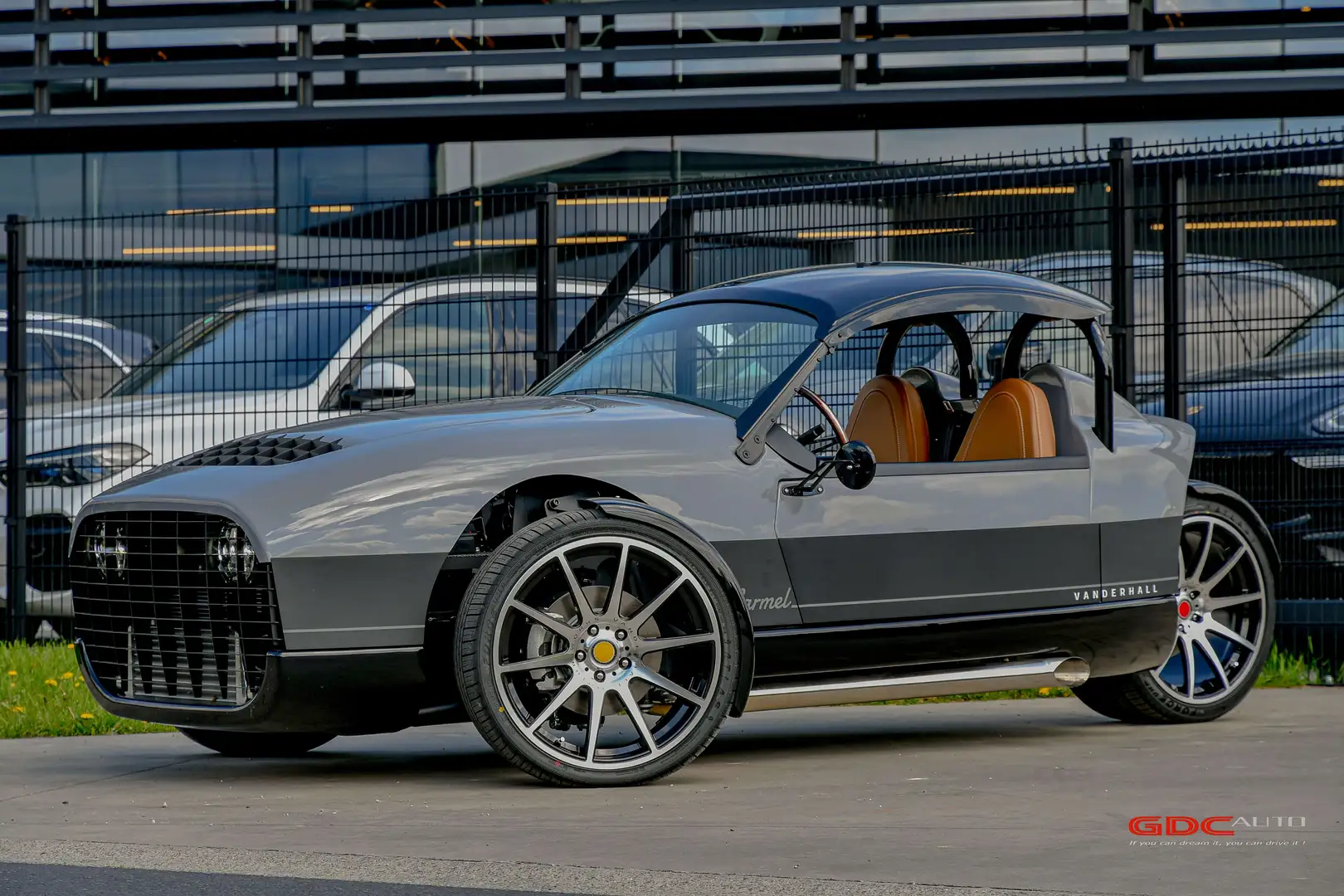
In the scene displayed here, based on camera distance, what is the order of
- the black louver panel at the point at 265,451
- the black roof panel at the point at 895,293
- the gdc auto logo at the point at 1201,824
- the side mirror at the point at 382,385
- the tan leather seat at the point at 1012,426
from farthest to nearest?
1. the side mirror at the point at 382,385
2. the tan leather seat at the point at 1012,426
3. the black roof panel at the point at 895,293
4. the black louver panel at the point at 265,451
5. the gdc auto logo at the point at 1201,824

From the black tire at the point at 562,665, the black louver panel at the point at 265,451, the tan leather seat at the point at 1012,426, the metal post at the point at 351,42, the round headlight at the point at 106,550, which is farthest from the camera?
the metal post at the point at 351,42

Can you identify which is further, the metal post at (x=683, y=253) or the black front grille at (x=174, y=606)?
the metal post at (x=683, y=253)

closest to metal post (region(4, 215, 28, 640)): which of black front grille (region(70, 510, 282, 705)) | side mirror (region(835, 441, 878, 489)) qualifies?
black front grille (region(70, 510, 282, 705))

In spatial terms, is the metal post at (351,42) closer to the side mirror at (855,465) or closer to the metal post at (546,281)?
the metal post at (546,281)

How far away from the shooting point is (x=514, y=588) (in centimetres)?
568

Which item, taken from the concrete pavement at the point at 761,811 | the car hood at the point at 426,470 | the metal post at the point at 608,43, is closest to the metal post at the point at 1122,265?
the concrete pavement at the point at 761,811

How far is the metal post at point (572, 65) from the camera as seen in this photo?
1786cm

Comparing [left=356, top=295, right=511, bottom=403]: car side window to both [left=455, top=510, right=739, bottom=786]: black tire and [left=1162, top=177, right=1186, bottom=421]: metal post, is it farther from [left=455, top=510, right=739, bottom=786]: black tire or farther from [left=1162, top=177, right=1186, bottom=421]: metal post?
[left=455, top=510, right=739, bottom=786]: black tire

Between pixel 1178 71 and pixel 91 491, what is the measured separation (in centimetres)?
1111

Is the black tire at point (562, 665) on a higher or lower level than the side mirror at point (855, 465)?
lower

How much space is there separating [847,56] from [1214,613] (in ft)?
35.9

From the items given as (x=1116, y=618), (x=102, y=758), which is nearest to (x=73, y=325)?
(x=102, y=758)

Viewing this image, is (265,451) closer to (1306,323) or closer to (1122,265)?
(1122,265)

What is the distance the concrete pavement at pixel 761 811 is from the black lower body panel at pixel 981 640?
34cm
